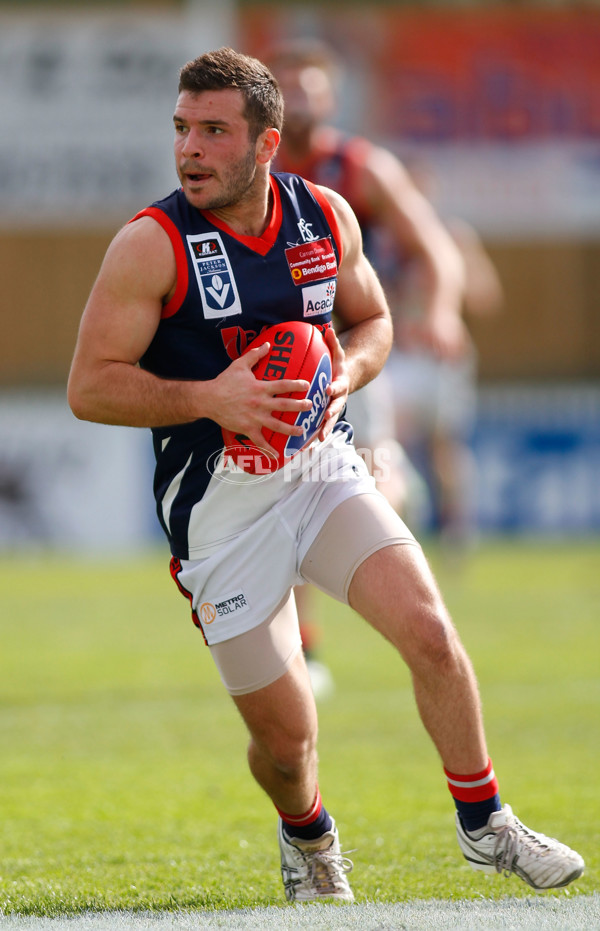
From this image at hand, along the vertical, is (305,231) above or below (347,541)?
above

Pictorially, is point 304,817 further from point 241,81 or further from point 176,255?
point 241,81

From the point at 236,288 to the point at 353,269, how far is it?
51 centimetres

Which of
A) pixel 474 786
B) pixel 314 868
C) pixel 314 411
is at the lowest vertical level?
pixel 314 868

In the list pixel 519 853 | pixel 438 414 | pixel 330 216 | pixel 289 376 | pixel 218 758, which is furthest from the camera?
pixel 438 414

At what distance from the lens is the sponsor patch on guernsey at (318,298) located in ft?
13.3

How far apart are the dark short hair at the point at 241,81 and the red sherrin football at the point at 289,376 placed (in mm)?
575

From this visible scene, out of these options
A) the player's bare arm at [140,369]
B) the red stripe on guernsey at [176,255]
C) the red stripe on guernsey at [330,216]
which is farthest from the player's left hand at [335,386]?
the red stripe on guernsey at [176,255]

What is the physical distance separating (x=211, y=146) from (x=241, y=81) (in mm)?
205

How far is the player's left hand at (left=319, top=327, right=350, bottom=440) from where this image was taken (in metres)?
3.92

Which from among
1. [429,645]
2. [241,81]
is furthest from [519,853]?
[241,81]

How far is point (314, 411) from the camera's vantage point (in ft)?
12.7

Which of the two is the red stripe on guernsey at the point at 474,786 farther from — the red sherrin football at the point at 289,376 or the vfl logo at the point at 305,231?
the vfl logo at the point at 305,231

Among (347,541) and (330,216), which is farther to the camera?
(330,216)

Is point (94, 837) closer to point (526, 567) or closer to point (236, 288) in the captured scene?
point (236, 288)
